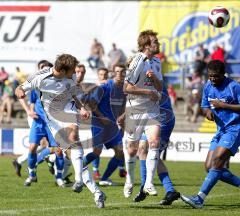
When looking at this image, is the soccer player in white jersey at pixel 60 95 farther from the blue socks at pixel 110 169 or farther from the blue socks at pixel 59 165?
the blue socks at pixel 110 169

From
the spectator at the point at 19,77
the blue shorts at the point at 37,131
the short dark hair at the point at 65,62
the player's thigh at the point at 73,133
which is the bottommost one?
the spectator at the point at 19,77

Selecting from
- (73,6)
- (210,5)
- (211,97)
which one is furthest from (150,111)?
(73,6)

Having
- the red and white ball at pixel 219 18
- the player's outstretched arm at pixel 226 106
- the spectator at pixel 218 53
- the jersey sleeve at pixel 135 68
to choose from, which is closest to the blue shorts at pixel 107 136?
the red and white ball at pixel 219 18

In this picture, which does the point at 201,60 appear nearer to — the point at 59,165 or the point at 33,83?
the point at 59,165

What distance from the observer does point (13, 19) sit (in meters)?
34.7

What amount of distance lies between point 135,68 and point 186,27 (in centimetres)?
2082

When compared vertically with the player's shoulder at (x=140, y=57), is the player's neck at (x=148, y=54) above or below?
above

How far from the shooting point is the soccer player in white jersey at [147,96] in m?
11.4

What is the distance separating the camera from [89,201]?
11766mm

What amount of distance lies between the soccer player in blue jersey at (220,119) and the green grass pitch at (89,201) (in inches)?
15.7

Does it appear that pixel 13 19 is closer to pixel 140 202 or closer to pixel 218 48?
pixel 218 48

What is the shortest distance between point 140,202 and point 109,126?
4.16m

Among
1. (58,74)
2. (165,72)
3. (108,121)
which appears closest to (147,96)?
(58,74)

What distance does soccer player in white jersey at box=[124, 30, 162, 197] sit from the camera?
37.5 ft
